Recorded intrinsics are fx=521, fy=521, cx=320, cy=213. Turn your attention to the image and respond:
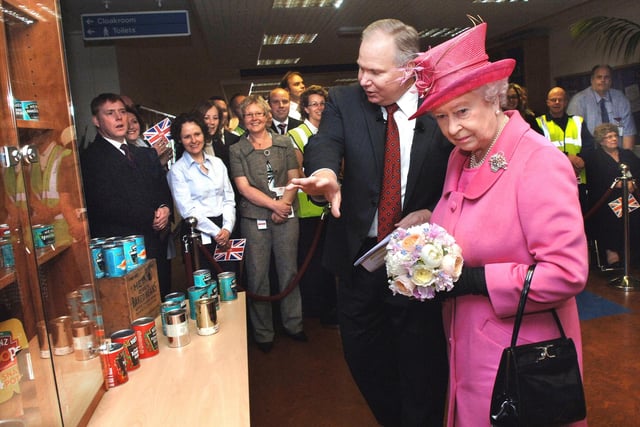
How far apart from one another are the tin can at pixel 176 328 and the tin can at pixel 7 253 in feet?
2.61

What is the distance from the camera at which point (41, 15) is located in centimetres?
159

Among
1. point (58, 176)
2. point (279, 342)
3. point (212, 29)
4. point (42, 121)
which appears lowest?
point (279, 342)

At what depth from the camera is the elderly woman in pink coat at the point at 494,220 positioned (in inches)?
52.8

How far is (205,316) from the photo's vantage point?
6.32 feet

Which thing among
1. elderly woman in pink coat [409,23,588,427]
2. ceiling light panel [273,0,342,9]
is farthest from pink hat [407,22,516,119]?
ceiling light panel [273,0,342,9]

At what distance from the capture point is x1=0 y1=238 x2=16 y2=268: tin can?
1059mm

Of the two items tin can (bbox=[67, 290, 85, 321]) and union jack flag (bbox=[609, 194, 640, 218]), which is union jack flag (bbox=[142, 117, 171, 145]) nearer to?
tin can (bbox=[67, 290, 85, 321])

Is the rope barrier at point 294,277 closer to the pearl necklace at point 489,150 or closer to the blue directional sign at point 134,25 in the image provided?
the pearl necklace at point 489,150

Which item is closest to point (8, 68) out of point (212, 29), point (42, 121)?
point (42, 121)

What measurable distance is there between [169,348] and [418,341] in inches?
37.5

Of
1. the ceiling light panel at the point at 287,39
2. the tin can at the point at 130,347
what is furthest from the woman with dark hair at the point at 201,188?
the ceiling light panel at the point at 287,39

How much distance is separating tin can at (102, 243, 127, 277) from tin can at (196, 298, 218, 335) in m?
0.30

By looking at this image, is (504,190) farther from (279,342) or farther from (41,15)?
(279,342)

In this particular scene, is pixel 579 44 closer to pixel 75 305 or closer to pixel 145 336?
pixel 145 336
